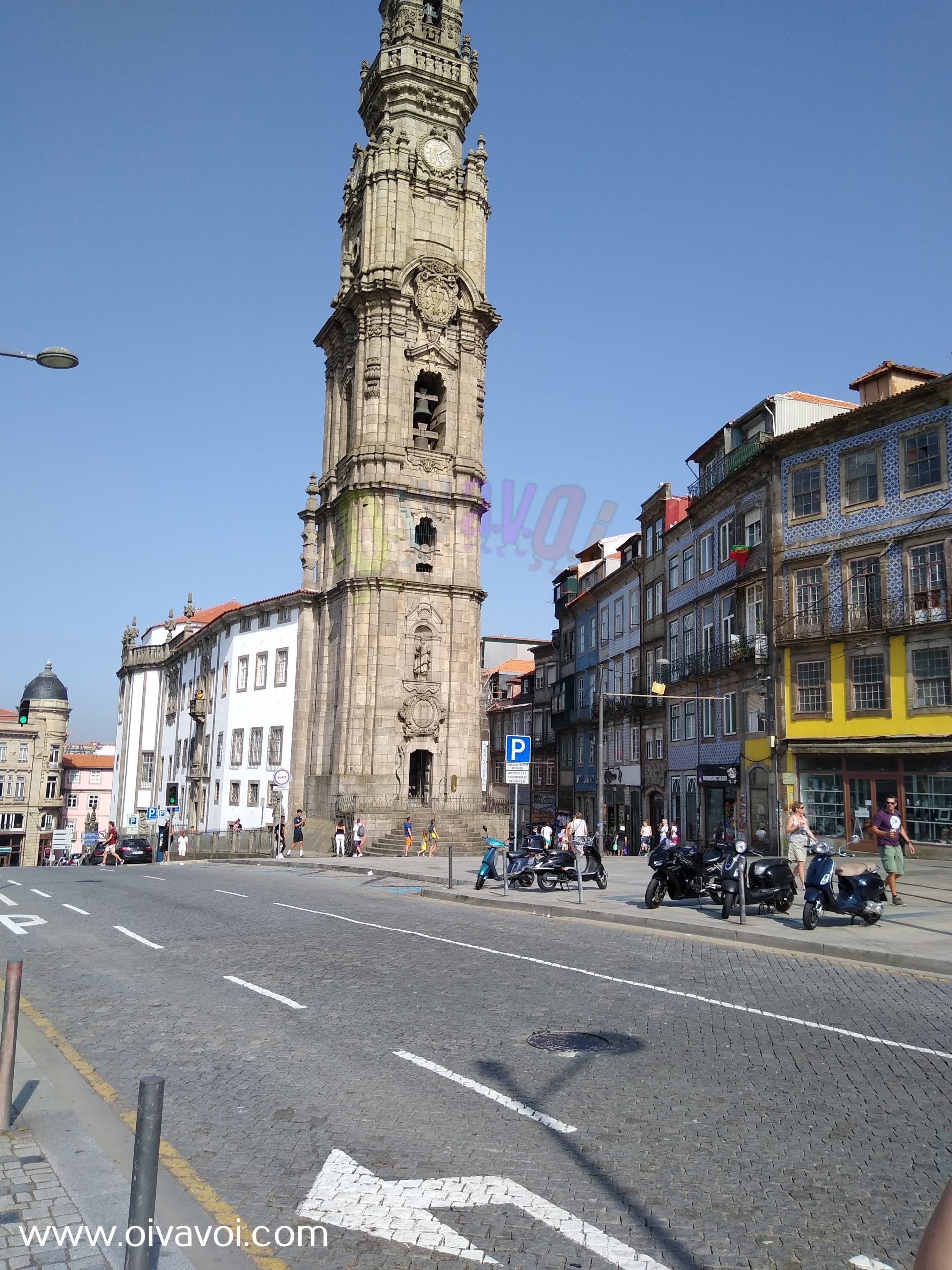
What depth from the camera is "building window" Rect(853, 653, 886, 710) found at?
29.8 m

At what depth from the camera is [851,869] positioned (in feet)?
57.5

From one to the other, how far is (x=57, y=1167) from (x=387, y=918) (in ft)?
39.4

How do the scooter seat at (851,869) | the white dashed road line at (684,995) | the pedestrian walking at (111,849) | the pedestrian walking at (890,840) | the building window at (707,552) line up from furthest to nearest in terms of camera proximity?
1. the pedestrian walking at (111,849)
2. the building window at (707,552)
3. the pedestrian walking at (890,840)
4. the scooter seat at (851,869)
5. the white dashed road line at (684,995)

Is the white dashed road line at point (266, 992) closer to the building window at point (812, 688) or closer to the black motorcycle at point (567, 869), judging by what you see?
the black motorcycle at point (567, 869)

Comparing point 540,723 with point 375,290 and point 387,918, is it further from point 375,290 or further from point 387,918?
point 387,918

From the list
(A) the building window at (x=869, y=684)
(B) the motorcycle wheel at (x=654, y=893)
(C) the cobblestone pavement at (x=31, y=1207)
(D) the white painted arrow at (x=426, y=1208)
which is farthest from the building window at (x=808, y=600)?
(C) the cobblestone pavement at (x=31, y=1207)

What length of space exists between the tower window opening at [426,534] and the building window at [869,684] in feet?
67.5

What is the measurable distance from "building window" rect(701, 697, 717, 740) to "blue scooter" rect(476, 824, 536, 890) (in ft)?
55.4

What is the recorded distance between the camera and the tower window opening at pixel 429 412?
4534 cm

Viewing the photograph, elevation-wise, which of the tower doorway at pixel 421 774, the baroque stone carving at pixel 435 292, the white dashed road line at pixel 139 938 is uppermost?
the baroque stone carving at pixel 435 292

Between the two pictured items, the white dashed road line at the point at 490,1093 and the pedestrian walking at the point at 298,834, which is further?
the pedestrian walking at the point at 298,834

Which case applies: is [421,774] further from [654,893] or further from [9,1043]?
[9,1043]

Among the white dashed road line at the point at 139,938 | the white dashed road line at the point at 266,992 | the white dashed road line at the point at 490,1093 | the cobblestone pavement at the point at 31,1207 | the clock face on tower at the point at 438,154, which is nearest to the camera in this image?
the cobblestone pavement at the point at 31,1207

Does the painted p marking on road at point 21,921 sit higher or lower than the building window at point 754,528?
lower
